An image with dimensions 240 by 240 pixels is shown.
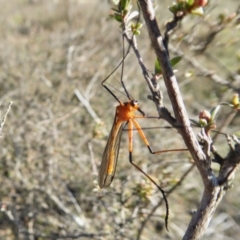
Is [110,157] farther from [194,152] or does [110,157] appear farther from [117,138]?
[194,152]

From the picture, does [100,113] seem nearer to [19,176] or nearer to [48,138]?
[48,138]

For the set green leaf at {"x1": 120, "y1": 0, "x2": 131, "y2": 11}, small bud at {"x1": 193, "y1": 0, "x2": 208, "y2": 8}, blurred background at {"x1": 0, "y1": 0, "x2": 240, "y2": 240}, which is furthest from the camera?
blurred background at {"x1": 0, "y1": 0, "x2": 240, "y2": 240}

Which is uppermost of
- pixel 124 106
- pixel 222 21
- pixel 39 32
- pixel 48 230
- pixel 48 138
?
pixel 39 32

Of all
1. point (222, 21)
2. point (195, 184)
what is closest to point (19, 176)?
point (195, 184)

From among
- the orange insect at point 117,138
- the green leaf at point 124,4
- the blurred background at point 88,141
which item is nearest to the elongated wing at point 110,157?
the orange insect at point 117,138

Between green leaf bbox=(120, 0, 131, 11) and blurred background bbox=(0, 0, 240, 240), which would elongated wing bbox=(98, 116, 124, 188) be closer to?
blurred background bbox=(0, 0, 240, 240)

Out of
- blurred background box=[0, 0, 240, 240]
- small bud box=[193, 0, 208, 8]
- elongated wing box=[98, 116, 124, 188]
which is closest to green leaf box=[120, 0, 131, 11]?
small bud box=[193, 0, 208, 8]

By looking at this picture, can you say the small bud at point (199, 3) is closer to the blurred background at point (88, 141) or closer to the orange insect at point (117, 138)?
the orange insect at point (117, 138)
